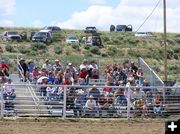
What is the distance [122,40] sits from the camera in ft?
204

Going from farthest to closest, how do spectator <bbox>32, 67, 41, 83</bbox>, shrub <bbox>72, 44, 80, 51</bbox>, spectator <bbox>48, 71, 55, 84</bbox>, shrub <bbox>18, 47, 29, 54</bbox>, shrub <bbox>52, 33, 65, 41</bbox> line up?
shrub <bbox>52, 33, 65, 41</bbox> < shrub <bbox>72, 44, 80, 51</bbox> < shrub <bbox>18, 47, 29, 54</bbox> < spectator <bbox>32, 67, 41, 83</bbox> < spectator <bbox>48, 71, 55, 84</bbox>

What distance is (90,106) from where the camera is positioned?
1848cm

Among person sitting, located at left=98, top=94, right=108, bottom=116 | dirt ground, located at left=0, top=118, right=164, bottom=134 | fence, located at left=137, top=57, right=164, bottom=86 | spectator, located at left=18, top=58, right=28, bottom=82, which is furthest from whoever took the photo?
fence, located at left=137, top=57, right=164, bottom=86

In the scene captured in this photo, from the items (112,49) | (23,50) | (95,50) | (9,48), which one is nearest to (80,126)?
(23,50)

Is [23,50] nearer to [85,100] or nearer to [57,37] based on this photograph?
[57,37]

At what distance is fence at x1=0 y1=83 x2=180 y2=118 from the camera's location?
18.2m

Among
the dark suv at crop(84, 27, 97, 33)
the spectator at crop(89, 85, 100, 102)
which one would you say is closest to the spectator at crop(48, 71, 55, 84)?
the spectator at crop(89, 85, 100, 102)

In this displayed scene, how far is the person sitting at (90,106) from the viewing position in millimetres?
18406

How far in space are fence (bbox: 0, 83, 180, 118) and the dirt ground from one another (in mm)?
887

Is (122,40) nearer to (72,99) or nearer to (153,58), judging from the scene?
(153,58)

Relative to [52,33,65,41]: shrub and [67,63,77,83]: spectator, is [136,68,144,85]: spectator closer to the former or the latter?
[67,63,77,83]: spectator

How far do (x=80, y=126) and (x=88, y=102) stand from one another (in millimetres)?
2644

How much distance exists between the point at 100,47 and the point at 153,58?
18.5ft

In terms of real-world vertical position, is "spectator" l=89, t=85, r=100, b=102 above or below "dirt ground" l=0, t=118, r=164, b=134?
above
